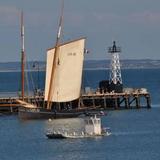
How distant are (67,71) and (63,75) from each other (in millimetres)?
907

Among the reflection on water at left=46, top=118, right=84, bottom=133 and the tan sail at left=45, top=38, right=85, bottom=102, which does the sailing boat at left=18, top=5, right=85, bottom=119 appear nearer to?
the tan sail at left=45, top=38, right=85, bottom=102

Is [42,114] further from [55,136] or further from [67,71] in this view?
[55,136]

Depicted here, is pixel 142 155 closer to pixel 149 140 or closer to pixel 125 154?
pixel 125 154

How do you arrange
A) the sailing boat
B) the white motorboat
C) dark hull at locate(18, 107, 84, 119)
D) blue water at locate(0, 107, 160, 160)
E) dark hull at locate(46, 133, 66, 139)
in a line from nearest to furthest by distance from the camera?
blue water at locate(0, 107, 160, 160) → dark hull at locate(46, 133, 66, 139) → the white motorboat → dark hull at locate(18, 107, 84, 119) → the sailing boat

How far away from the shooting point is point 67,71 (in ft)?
468

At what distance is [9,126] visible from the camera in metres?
123

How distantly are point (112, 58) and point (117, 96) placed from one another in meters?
10.4

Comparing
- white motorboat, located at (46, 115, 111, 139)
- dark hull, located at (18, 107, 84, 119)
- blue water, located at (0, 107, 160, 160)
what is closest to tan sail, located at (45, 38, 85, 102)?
dark hull, located at (18, 107, 84, 119)

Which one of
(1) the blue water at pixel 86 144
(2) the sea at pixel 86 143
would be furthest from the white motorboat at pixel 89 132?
(1) the blue water at pixel 86 144

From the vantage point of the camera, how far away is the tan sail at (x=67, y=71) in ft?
462

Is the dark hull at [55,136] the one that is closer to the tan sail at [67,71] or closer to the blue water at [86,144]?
the blue water at [86,144]

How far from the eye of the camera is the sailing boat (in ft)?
461

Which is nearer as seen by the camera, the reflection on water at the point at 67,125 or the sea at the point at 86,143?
the sea at the point at 86,143

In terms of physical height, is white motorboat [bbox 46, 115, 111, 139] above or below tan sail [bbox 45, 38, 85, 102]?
below
